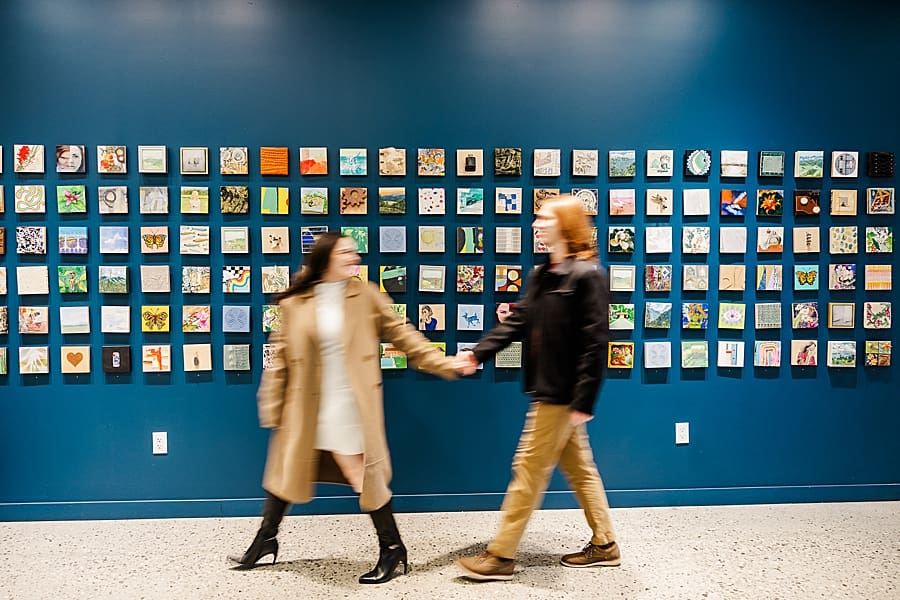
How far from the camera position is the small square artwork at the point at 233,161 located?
127 inches

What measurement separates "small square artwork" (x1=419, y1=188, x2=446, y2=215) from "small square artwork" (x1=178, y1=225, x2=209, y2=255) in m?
1.08

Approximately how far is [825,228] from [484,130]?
1.87 meters

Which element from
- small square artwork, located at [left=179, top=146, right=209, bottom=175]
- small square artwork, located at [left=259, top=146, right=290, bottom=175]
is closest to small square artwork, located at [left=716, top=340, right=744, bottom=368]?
small square artwork, located at [left=259, top=146, right=290, bottom=175]

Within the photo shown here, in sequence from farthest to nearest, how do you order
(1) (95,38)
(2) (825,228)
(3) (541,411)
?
(2) (825,228), (1) (95,38), (3) (541,411)

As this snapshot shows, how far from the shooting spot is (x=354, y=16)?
10.7 ft

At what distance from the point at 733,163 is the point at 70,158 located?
10.9 feet

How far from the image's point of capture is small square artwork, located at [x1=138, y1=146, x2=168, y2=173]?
126 inches

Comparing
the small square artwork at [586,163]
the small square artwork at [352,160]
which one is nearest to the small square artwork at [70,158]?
the small square artwork at [352,160]

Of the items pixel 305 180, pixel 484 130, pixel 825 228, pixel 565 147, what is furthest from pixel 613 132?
pixel 305 180

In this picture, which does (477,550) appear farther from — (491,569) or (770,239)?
(770,239)

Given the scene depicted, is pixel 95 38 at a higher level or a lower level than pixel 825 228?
higher

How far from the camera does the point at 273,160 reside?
325 cm

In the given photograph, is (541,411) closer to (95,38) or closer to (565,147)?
(565,147)

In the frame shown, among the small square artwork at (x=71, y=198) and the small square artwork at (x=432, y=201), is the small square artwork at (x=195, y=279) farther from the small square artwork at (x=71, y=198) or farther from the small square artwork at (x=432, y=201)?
the small square artwork at (x=432, y=201)
